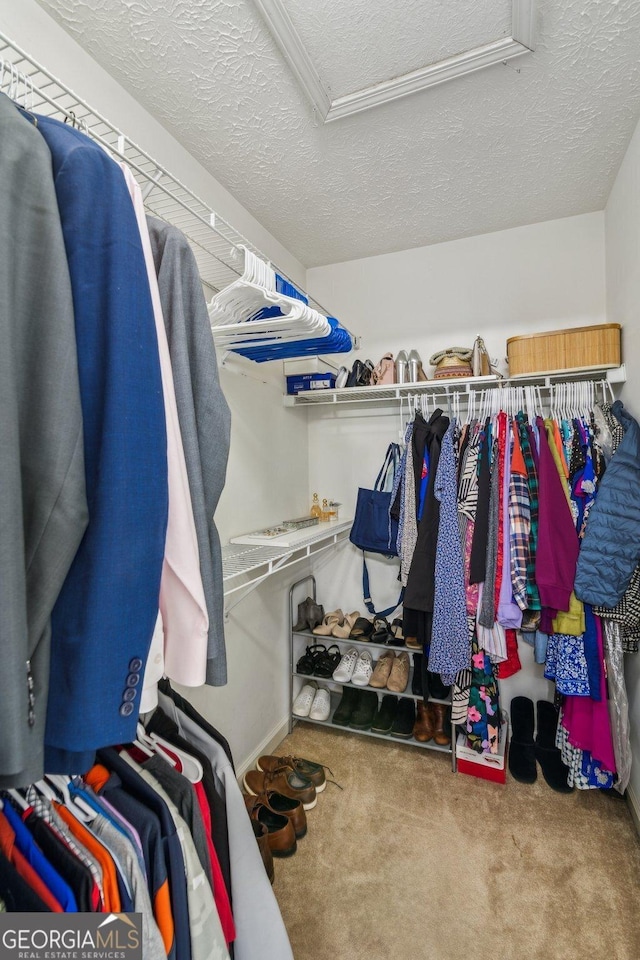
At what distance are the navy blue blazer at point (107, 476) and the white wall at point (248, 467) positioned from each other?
1003 millimetres

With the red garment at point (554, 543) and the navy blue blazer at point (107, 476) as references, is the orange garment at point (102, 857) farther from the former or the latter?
the red garment at point (554, 543)

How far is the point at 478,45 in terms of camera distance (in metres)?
1.15

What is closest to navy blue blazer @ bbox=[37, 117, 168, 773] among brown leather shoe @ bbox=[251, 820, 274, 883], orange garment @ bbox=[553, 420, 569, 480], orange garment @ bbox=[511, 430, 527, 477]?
brown leather shoe @ bbox=[251, 820, 274, 883]

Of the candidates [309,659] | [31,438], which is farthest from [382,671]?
[31,438]

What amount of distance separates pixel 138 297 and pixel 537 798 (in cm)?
230

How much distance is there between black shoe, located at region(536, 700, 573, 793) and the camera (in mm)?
1778

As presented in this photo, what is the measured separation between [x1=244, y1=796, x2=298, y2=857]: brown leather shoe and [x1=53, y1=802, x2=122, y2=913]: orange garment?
0.95m

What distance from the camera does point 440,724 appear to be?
200 centimetres

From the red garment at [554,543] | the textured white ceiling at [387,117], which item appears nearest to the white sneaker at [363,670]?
the red garment at [554,543]

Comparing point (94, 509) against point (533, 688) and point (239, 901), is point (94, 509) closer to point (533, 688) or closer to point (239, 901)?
point (239, 901)

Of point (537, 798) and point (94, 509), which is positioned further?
point (537, 798)

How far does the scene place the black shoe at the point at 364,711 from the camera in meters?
2.07

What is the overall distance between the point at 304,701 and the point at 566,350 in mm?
2109

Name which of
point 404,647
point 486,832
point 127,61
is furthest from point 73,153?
point 486,832
